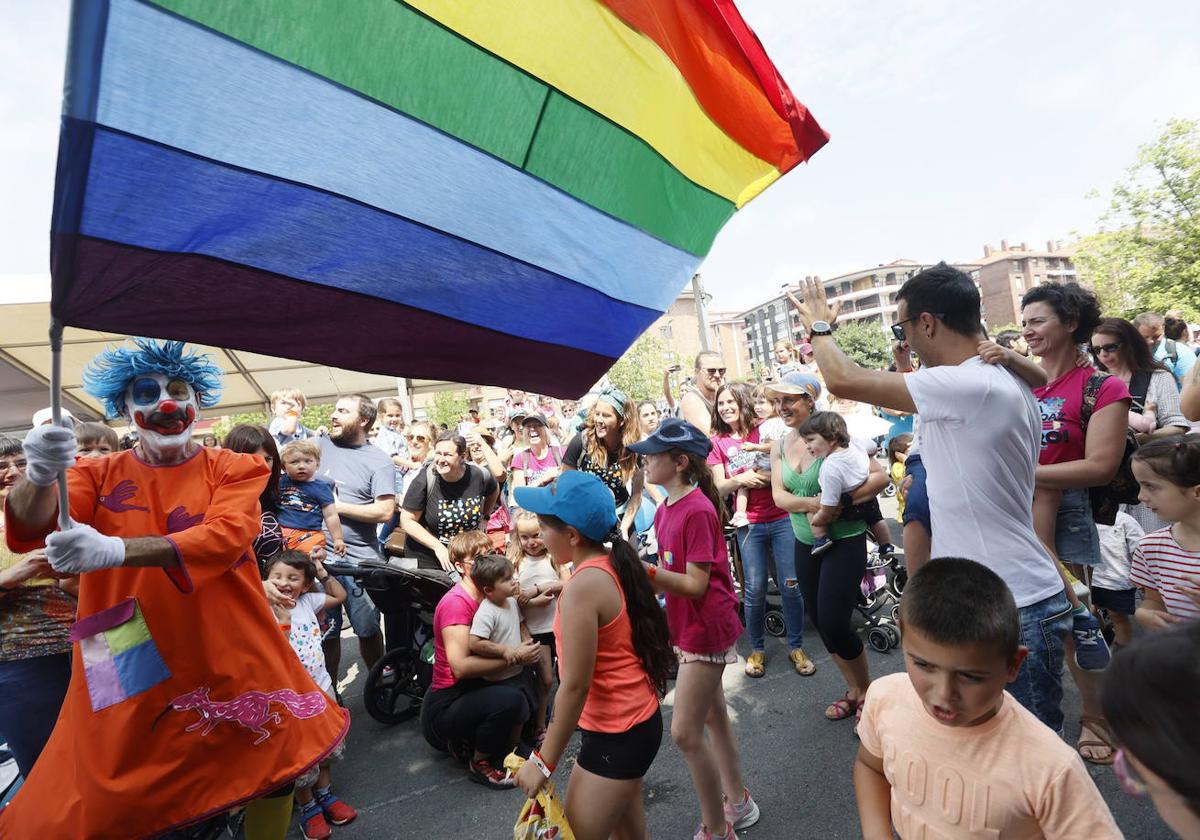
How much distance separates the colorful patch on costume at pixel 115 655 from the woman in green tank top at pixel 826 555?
3083 millimetres

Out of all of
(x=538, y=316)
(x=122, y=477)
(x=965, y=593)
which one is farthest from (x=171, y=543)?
(x=965, y=593)

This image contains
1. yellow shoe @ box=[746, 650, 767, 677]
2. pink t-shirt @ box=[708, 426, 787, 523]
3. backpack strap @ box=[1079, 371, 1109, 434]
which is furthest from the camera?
pink t-shirt @ box=[708, 426, 787, 523]

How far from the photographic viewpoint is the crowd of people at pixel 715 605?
4.77 ft

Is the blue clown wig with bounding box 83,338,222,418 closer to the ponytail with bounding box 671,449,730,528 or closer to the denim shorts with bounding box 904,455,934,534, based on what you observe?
the ponytail with bounding box 671,449,730,528

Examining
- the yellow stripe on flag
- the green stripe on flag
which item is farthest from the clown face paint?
the yellow stripe on flag

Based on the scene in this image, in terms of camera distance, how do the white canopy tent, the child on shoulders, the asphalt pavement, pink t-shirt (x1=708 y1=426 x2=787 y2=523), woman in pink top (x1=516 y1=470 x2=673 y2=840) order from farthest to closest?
the white canopy tent < pink t-shirt (x1=708 y1=426 x2=787 y2=523) < the child on shoulders < the asphalt pavement < woman in pink top (x1=516 y1=470 x2=673 y2=840)

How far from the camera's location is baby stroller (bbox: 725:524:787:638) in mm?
5262

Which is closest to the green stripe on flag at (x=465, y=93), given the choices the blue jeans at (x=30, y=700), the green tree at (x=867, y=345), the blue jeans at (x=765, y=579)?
the blue jeans at (x=765, y=579)

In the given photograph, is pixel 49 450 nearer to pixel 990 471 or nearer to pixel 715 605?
pixel 715 605

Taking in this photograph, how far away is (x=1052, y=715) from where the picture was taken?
2.12 meters

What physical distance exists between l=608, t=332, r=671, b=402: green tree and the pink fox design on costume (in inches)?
1659

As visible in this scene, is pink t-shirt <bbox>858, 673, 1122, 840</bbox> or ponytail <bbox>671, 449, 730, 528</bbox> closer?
pink t-shirt <bbox>858, 673, 1122, 840</bbox>

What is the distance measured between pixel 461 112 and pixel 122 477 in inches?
66.5

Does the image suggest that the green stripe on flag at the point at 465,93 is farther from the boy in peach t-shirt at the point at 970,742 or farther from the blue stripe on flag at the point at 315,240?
the boy in peach t-shirt at the point at 970,742
